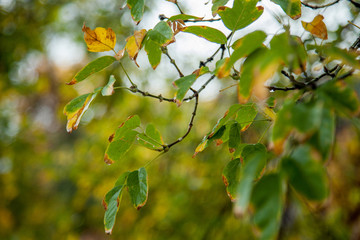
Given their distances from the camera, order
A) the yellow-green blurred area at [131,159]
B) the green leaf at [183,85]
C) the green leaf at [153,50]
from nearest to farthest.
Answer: the green leaf at [183,85]
the green leaf at [153,50]
the yellow-green blurred area at [131,159]

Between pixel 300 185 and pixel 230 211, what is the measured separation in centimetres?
163

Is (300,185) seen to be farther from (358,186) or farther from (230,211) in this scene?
(358,186)

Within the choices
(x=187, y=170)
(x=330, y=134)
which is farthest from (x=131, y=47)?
(x=187, y=170)

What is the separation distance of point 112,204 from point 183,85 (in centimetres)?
25

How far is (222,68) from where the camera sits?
394mm

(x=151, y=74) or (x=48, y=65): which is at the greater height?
(x=151, y=74)

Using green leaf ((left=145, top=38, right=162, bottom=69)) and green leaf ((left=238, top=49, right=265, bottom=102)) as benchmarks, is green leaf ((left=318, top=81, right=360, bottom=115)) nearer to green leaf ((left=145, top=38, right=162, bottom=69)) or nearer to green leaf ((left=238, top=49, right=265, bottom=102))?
green leaf ((left=238, top=49, right=265, bottom=102))

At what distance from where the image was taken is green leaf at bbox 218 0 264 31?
1.66ft

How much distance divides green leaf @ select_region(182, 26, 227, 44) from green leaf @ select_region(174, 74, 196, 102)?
0.09 m

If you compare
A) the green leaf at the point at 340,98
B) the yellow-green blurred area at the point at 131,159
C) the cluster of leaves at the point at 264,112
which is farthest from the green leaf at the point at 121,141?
the yellow-green blurred area at the point at 131,159

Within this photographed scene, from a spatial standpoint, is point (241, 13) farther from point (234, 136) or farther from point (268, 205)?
point (268, 205)

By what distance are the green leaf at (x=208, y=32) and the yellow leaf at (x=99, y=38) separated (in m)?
0.16

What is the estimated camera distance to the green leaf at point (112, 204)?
0.50 m

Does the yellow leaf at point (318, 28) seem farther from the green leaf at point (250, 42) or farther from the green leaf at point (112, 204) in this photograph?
the green leaf at point (112, 204)
